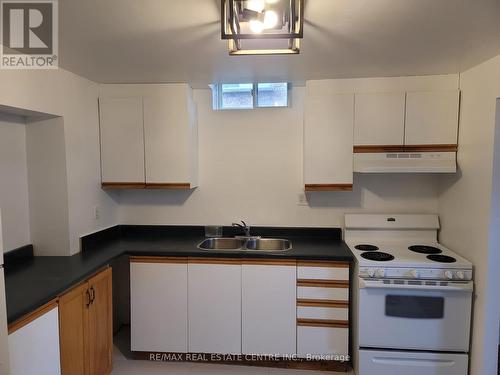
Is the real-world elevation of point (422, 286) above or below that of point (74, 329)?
above

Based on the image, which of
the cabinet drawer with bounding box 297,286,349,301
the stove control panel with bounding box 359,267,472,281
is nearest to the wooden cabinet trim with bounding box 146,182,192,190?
the cabinet drawer with bounding box 297,286,349,301

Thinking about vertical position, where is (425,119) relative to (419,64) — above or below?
below

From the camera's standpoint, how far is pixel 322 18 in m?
1.47

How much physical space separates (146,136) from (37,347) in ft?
5.56

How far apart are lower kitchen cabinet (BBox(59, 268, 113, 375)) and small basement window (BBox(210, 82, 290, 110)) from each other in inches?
70.3

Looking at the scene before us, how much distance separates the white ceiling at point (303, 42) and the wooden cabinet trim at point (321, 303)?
177cm

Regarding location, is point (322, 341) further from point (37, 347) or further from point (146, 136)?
point (146, 136)

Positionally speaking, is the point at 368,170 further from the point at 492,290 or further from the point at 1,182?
the point at 1,182

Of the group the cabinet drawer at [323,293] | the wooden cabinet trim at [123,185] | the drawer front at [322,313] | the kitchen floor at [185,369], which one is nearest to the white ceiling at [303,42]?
the wooden cabinet trim at [123,185]

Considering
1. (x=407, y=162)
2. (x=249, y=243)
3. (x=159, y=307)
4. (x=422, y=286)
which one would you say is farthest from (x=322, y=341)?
(x=407, y=162)

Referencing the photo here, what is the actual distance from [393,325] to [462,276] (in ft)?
1.89

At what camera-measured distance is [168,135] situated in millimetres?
2646

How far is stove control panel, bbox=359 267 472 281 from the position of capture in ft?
6.73

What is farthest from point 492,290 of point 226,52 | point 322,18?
point 226,52
